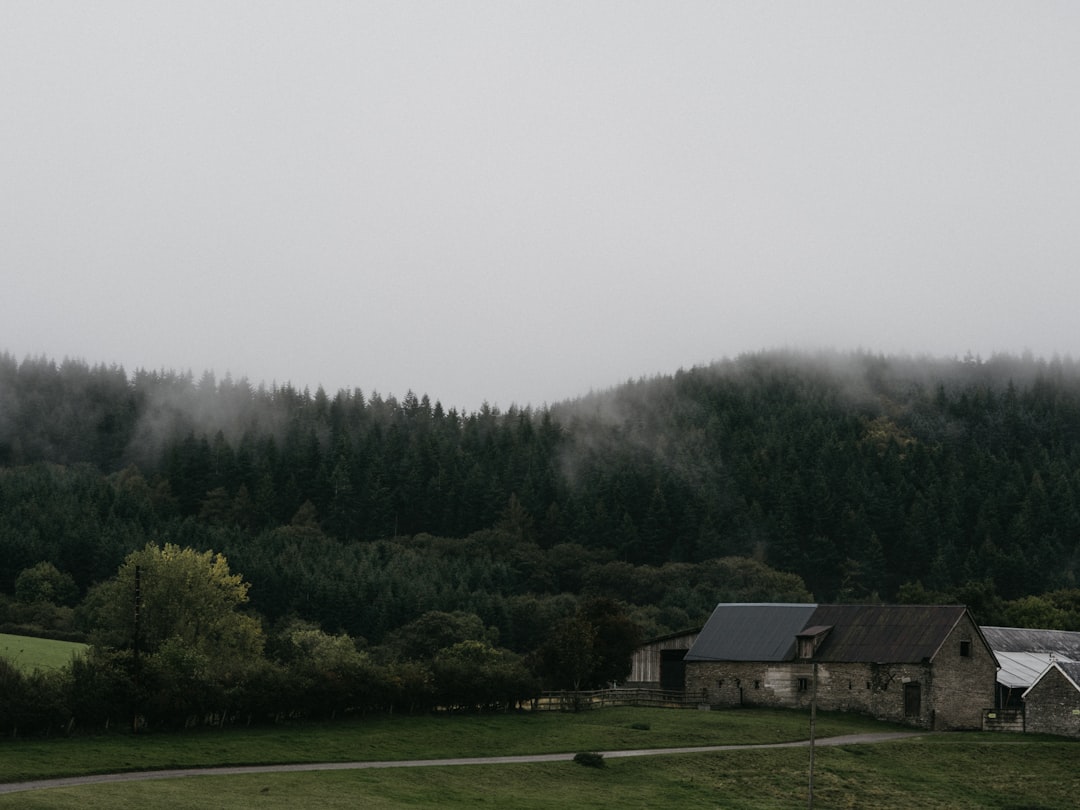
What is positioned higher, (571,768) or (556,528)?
(556,528)

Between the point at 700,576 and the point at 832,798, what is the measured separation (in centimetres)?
9532

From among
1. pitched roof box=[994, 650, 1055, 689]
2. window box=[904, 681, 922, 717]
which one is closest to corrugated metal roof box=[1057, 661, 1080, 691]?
pitched roof box=[994, 650, 1055, 689]

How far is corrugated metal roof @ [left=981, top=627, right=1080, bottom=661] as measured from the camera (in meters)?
94.4

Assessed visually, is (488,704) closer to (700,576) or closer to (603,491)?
(700,576)

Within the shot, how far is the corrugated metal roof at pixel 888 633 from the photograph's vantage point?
259 feet

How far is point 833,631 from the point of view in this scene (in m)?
83.9

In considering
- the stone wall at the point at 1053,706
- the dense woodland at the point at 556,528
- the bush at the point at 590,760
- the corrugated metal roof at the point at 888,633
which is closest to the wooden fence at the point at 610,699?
the corrugated metal roof at the point at 888,633

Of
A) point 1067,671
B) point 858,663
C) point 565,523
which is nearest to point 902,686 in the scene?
point 858,663

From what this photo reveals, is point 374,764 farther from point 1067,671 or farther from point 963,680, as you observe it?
point 1067,671

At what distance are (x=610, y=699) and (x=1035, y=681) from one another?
2411cm

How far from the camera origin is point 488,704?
7312cm

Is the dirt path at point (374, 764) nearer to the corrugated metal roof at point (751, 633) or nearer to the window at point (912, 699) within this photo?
the window at point (912, 699)

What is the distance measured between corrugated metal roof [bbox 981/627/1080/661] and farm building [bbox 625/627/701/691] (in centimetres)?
2098

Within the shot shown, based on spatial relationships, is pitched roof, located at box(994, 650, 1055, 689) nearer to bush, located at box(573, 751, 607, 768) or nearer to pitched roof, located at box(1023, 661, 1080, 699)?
pitched roof, located at box(1023, 661, 1080, 699)
